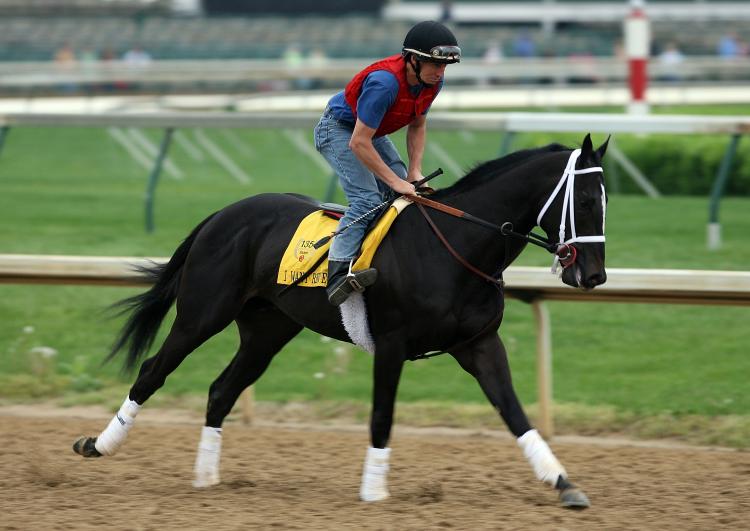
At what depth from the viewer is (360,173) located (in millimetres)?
5820

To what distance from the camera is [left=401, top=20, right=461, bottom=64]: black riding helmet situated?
17.8 ft

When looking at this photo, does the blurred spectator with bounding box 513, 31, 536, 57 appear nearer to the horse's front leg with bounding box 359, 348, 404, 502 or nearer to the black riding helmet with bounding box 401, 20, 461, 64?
the black riding helmet with bounding box 401, 20, 461, 64

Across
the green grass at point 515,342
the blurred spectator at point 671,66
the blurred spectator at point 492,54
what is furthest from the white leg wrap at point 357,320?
the blurred spectator at point 492,54

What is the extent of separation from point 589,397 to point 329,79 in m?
16.3

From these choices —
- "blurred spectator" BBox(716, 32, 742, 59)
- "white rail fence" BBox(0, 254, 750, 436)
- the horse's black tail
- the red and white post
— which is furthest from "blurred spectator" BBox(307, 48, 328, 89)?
the horse's black tail

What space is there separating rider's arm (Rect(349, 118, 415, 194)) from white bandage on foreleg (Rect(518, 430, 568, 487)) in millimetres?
1210

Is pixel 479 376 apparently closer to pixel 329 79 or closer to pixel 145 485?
pixel 145 485

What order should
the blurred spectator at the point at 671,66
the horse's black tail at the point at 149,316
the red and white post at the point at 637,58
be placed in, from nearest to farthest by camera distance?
the horse's black tail at the point at 149,316
the red and white post at the point at 637,58
the blurred spectator at the point at 671,66

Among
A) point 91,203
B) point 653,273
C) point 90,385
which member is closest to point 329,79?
point 91,203

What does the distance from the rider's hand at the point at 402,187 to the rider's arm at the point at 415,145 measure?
1.05ft

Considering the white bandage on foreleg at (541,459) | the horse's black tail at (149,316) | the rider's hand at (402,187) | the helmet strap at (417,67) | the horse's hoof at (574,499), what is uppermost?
the helmet strap at (417,67)

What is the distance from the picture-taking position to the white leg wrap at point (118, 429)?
612cm

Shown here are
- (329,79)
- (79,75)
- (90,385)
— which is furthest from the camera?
(329,79)

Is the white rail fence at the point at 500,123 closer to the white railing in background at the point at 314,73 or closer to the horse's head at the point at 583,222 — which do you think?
the horse's head at the point at 583,222
